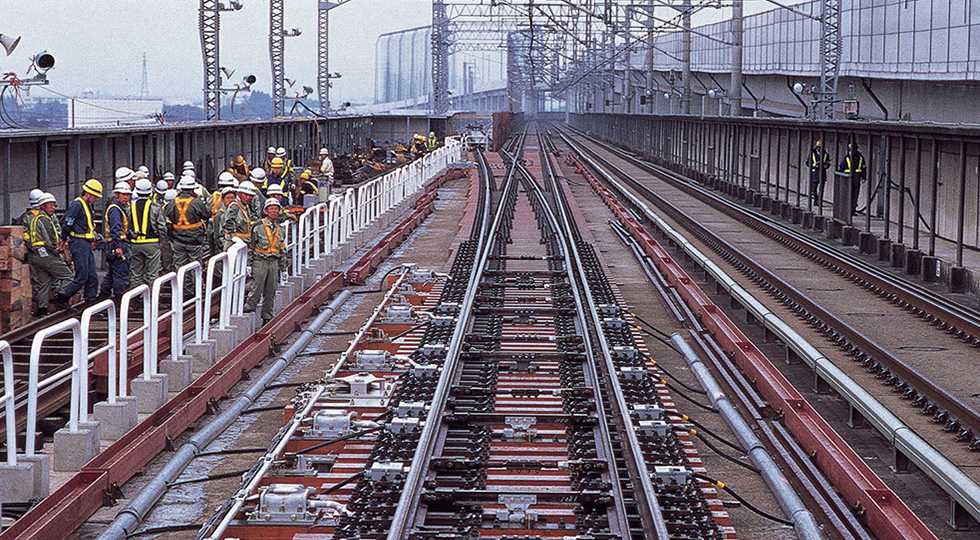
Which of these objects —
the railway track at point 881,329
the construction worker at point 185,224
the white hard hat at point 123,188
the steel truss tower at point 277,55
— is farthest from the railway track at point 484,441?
the steel truss tower at point 277,55

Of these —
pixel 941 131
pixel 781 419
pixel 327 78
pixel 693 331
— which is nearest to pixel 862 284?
pixel 941 131

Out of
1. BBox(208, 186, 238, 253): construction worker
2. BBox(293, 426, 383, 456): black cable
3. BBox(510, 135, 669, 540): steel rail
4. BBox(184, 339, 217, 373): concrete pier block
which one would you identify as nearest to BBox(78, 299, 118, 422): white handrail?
BBox(293, 426, 383, 456): black cable

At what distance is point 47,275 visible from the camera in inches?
630

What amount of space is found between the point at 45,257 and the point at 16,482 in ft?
28.0

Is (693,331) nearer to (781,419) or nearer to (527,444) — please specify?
(781,419)

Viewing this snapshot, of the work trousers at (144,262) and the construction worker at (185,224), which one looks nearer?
the work trousers at (144,262)

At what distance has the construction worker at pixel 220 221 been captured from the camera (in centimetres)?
1484

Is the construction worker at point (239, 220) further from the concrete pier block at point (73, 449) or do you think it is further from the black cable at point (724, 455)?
the black cable at point (724, 455)

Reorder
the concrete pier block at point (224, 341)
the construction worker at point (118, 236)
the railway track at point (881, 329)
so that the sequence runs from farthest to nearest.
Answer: the construction worker at point (118, 236), the concrete pier block at point (224, 341), the railway track at point (881, 329)

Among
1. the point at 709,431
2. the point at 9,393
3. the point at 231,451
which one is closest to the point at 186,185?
the point at 231,451

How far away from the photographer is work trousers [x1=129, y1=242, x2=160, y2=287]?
617 inches

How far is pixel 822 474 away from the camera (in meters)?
8.84

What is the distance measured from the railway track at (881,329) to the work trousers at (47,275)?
356 inches

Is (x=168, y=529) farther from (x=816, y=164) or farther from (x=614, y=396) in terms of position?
(x=816, y=164)
